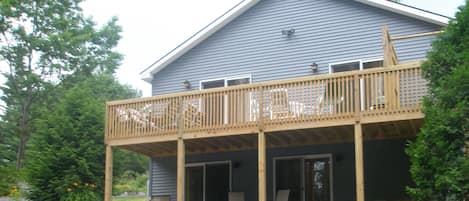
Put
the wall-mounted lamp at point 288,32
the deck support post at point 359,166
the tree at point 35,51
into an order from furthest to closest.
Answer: the tree at point 35,51
the wall-mounted lamp at point 288,32
the deck support post at point 359,166

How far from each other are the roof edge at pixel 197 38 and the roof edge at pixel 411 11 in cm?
349

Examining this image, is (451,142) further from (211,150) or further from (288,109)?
(211,150)

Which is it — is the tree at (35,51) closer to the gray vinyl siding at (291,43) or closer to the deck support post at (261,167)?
the gray vinyl siding at (291,43)

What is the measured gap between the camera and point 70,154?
1667cm

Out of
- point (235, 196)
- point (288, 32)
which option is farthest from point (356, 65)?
point (235, 196)

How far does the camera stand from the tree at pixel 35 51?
29062 mm

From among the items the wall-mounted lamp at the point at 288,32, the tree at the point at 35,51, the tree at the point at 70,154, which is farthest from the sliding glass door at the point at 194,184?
the tree at the point at 35,51

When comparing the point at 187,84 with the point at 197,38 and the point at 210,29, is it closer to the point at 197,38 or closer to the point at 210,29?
the point at 197,38

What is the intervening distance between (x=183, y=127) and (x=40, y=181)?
5288 mm

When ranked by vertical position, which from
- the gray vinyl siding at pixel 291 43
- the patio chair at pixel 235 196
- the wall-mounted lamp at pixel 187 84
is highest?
the gray vinyl siding at pixel 291 43

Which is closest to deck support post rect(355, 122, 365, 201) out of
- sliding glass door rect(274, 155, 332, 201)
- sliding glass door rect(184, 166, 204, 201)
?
sliding glass door rect(274, 155, 332, 201)

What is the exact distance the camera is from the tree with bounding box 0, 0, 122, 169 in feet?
95.3

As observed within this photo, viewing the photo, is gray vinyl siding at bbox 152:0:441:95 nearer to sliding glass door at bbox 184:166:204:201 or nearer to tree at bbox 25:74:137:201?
tree at bbox 25:74:137:201

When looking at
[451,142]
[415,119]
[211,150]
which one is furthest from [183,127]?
[451,142]
